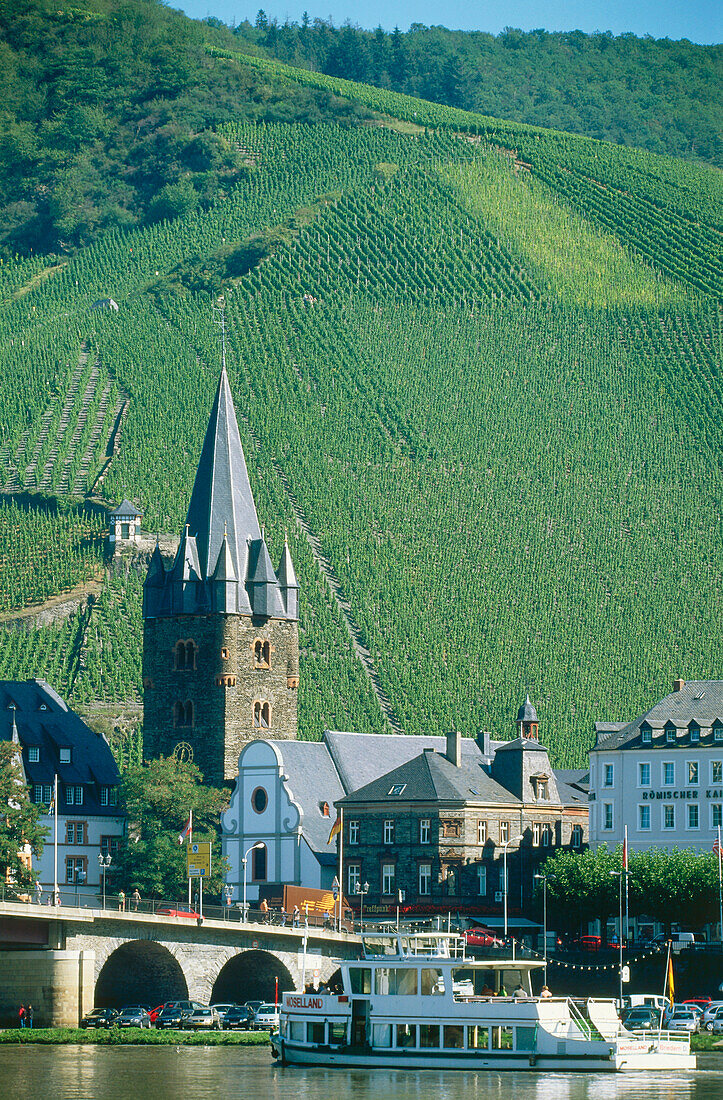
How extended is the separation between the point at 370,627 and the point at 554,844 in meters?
49.9

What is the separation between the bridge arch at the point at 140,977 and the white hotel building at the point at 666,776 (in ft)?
75.8

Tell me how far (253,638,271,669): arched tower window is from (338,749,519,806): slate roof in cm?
1192

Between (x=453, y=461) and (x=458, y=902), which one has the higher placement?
(x=453, y=461)

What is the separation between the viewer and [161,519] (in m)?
166

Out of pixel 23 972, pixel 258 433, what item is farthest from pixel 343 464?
pixel 23 972

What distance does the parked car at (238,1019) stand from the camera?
8469 cm

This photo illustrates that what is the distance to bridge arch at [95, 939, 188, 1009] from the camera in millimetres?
91062

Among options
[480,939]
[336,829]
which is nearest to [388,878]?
[336,829]

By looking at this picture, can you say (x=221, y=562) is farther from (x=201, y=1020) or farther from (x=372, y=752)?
(x=201, y=1020)

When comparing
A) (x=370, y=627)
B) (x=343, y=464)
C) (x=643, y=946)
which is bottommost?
(x=643, y=946)

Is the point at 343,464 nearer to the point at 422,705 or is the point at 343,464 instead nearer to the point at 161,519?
the point at 161,519

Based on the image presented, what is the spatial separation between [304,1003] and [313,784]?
128ft

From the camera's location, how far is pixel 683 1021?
77.7m

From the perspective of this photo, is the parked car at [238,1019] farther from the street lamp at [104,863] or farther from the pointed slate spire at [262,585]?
the pointed slate spire at [262,585]
